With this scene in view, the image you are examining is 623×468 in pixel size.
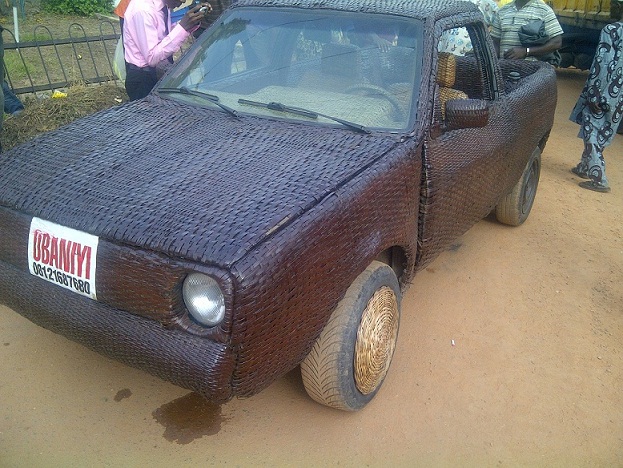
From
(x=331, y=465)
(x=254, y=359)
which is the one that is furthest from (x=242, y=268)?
(x=331, y=465)

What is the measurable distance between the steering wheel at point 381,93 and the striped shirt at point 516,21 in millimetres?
3679

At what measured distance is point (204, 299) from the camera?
2072 mm

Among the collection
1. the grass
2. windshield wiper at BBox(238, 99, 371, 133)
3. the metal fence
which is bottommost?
the grass

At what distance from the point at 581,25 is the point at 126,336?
1036 cm

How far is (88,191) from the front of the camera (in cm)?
240

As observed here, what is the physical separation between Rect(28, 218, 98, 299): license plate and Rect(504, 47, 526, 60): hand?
5.11 m

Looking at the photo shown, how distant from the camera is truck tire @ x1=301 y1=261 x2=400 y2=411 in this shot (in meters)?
2.49

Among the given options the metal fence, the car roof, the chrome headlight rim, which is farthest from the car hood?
the metal fence

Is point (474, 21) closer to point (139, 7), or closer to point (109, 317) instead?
point (139, 7)

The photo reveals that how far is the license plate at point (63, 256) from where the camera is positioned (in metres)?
2.22

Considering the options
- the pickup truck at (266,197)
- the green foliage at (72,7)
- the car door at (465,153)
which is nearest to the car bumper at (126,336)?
the pickup truck at (266,197)

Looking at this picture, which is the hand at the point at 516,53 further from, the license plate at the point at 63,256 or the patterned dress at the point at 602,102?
the license plate at the point at 63,256

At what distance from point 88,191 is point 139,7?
276cm

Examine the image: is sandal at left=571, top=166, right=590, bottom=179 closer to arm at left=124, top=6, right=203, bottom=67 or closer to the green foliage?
arm at left=124, top=6, right=203, bottom=67
